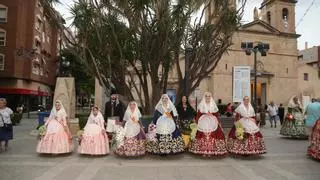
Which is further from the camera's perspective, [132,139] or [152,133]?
[152,133]

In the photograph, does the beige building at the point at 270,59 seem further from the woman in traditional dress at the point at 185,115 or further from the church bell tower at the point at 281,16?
the woman in traditional dress at the point at 185,115

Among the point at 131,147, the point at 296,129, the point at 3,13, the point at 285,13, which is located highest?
the point at 285,13

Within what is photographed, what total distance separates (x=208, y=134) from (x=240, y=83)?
978cm

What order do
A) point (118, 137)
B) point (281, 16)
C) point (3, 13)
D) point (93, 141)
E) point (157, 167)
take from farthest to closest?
point (281, 16) < point (3, 13) < point (93, 141) < point (118, 137) < point (157, 167)

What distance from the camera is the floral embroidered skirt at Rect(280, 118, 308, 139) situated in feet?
59.1

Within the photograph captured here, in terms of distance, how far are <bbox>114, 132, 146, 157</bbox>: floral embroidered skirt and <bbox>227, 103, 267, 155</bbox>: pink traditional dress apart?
2530 mm

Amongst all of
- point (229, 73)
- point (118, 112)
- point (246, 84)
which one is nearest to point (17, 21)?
point (229, 73)

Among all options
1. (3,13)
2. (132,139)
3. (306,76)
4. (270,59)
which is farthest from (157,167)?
(306,76)

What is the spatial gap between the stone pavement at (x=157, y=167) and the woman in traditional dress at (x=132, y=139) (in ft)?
0.69

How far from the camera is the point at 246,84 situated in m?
21.2

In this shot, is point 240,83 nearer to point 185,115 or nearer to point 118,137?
point 185,115

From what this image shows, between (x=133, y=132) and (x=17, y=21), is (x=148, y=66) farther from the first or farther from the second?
(x=17, y=21)

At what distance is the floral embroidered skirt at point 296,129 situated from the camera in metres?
18.0

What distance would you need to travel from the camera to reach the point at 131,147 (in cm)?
1198
